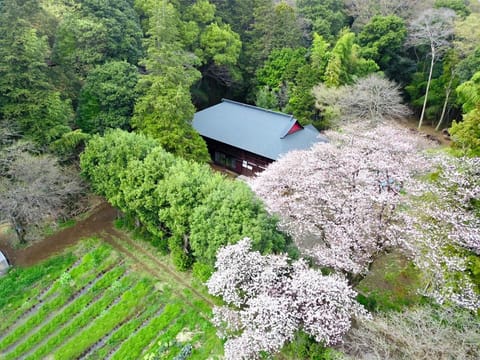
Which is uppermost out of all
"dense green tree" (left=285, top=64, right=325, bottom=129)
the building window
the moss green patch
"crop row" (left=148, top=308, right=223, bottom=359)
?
"dense green tree" (left=285, top=64, right=325, bottom=129)

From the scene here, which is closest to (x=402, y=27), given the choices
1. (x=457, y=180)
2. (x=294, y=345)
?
(x=457, y=180)

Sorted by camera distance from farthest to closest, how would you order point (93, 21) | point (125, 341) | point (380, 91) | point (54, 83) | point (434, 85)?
1. point (434, 85)
2. point (380, 91)
3. point (93, 21)
4. point (54, 83)
5. point (125, 341)

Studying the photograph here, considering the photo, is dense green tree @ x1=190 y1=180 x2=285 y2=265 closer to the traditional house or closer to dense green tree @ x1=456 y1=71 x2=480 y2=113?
the traditional house

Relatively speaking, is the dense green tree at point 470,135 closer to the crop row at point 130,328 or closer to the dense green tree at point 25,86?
the crop row at point 130,328

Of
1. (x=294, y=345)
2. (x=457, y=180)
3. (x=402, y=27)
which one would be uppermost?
(x=402, y=27)

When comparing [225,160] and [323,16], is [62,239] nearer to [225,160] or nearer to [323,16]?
[225,160]

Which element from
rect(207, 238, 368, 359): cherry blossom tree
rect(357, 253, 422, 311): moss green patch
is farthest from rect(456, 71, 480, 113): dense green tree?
rect(207, 238, 368, 359): cherry blossom tree

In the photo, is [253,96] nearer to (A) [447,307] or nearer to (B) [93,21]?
(B) [93,21]
